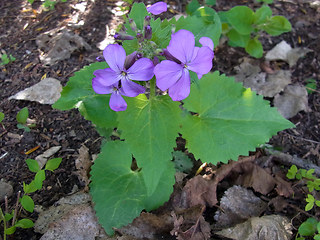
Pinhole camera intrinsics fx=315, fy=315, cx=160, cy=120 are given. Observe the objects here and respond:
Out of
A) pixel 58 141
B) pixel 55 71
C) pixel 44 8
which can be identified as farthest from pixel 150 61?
pixel 44 8

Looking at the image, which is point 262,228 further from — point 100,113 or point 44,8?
point 44,8

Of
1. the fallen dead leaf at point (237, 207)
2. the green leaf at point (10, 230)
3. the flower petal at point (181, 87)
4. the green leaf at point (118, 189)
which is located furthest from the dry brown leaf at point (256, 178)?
the green leaf at point (10, 230)

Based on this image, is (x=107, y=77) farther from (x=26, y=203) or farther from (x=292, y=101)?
(x=292, y=101)

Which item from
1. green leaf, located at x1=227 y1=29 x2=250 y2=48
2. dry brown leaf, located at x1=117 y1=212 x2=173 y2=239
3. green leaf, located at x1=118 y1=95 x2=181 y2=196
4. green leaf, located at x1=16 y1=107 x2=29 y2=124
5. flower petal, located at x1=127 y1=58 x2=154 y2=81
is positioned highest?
flower petal, located at x1=127 y1=58 x2=154 y2=81

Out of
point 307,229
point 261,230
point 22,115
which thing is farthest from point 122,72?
point 307,229

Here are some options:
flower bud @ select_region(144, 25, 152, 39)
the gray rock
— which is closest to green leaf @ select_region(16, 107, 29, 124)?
the gray rock

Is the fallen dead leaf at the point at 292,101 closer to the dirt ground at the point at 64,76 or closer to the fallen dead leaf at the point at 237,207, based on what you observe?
the dirt ground at the point at 64,76

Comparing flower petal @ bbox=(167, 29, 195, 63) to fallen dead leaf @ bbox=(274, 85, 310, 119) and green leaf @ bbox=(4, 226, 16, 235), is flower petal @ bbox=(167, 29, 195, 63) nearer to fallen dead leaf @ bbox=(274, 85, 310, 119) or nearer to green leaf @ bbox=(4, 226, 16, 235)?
green leaf @ bbox=(4, 226, 16, 235)

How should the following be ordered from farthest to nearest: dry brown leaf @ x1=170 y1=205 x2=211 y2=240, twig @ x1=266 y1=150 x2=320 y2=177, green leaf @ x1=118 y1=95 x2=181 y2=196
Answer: twig @ x1=266 y1=150 x2=320 y2=177
dry brown leaf @ x1=170 y1=205 x2=211 y2=240
green leaf @ x1=118 y1=95 x2=181 y2=196
